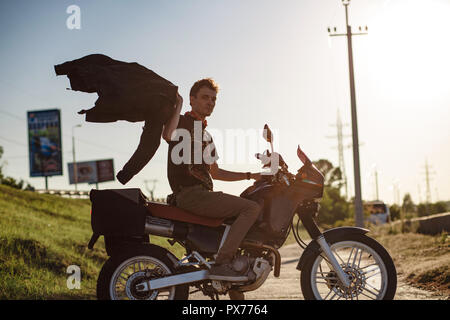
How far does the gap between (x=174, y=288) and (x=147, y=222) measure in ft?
2.19

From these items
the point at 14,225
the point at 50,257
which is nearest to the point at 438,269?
the point at 50,257

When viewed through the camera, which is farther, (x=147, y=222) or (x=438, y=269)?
(x=438, y=269)

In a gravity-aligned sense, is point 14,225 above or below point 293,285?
above

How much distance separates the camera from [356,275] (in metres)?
4.77

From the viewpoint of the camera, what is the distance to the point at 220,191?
481 cm

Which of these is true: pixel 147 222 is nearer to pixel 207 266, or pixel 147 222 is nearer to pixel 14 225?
pixel 207 266

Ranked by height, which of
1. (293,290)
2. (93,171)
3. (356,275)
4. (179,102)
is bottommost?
(293,290)

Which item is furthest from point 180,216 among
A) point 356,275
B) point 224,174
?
point 356,275

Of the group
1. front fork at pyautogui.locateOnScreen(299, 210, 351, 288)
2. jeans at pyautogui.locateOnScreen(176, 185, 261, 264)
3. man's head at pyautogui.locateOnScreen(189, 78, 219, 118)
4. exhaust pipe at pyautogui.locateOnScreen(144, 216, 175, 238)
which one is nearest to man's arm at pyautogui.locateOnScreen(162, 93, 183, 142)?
man's head at pyautogui.locateOnScreen(189, 78, 219, 118)

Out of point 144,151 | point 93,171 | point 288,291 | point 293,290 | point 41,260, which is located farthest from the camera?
point 93,171

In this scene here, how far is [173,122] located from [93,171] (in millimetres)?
90815

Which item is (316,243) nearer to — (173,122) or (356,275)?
(356,275)
